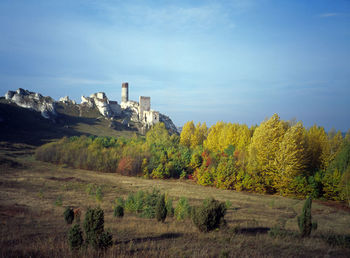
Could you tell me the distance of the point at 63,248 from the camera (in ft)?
25.5

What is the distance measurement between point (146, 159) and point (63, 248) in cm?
4257

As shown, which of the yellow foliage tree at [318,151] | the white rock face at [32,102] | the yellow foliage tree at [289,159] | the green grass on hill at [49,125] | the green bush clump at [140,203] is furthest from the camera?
the white rock face at [32,102]

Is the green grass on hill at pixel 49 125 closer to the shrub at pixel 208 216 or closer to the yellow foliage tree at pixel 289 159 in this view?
the yellow foliage tree at pixel 289 159

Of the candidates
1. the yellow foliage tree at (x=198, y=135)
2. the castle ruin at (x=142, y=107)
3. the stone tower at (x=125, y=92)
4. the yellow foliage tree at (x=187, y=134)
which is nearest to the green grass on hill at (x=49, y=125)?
the castle ruin at (x=142, y=107)

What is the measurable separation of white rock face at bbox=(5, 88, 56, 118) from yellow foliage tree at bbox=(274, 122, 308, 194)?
95.6m

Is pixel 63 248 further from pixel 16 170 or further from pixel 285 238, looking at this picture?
pixel 16 170

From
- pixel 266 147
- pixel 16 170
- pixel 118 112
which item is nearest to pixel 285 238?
pixel 266 147

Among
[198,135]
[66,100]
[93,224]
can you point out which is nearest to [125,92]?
[66,100]

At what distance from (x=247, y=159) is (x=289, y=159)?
7.33 m

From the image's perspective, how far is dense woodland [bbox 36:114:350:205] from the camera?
33.2 meters

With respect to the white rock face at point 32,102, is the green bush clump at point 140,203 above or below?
below

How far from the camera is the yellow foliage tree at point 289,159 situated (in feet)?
110

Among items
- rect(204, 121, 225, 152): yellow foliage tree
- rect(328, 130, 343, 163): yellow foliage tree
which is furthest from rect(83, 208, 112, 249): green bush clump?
rect(204, 121, 225, 152): yellow foliage tree

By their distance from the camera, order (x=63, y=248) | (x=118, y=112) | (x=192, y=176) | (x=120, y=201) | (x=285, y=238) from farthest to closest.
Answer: (x=118, y=112) < (x=192, y=176) < (x=120, y=201) < (x=285, y=238) < (x=63, y=248)
